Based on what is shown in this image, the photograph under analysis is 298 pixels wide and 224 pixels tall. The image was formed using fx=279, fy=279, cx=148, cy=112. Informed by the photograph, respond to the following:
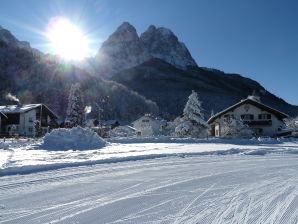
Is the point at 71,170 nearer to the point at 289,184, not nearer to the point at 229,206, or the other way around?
the point at 229,206

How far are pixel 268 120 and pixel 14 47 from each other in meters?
113

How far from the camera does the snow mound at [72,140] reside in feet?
67.5

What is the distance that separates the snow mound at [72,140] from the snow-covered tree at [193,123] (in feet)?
58.2

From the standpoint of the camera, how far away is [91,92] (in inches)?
4705

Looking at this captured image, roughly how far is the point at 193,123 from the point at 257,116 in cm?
1336

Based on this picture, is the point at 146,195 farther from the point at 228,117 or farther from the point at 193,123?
the point at 228,117

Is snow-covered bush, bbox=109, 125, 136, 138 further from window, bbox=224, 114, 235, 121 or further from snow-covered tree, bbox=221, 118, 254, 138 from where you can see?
snow-covered tree, bbox=221, 118, 254, 138

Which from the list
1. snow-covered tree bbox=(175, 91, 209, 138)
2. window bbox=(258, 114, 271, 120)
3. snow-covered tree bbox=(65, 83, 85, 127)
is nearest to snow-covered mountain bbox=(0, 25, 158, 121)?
snow-covered tree bbox=(65, 83, 85, 127)

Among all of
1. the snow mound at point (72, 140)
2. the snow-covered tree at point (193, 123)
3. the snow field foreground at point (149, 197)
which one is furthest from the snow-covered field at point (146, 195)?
the snow-covered tree at point (193, 123)

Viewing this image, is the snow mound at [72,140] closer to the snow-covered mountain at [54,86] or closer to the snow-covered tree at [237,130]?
the snow-covered tree at [237,130]

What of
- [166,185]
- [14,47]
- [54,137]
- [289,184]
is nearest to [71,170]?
[166,185]

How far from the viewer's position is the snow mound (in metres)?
20.6

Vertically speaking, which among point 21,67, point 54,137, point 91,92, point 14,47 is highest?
point 14,47

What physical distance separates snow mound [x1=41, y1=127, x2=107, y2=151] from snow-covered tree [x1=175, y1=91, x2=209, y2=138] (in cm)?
1775
